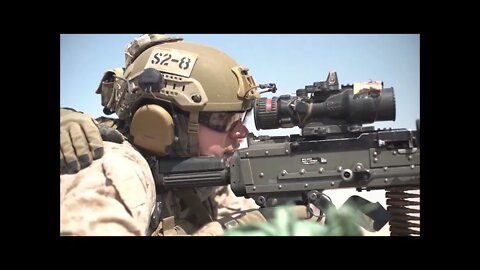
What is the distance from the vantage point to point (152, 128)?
3455 mm

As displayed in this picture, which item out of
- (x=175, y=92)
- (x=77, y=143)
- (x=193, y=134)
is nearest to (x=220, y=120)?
(x=193, y=134)

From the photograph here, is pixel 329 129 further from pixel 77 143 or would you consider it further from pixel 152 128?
pixel 77 143


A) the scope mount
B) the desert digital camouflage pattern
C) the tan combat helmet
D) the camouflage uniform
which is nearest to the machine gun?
the scope mount

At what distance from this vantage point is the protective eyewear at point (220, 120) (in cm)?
364

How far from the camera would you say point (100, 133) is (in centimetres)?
328

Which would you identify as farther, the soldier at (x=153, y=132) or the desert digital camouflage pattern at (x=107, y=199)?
the soldier at (x=153, y=132)

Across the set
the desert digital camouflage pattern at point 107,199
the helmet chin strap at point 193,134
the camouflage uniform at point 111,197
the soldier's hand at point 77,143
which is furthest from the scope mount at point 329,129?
the soldier's hand at point 77,143

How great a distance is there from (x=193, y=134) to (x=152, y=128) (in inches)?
12.2

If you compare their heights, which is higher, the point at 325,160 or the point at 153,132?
the point at 153,132

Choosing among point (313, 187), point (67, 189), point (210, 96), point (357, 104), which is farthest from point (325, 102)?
point (67, 189)

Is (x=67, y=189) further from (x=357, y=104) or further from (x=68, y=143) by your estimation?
(x=357, y=104)

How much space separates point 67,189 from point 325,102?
1.83m

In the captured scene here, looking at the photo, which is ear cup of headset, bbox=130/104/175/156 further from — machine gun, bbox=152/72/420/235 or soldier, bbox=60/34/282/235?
machine gun, bbox=152/72/420/235

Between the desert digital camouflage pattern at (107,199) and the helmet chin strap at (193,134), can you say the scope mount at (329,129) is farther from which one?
the desert digital camouflage pattern at (107,199)
